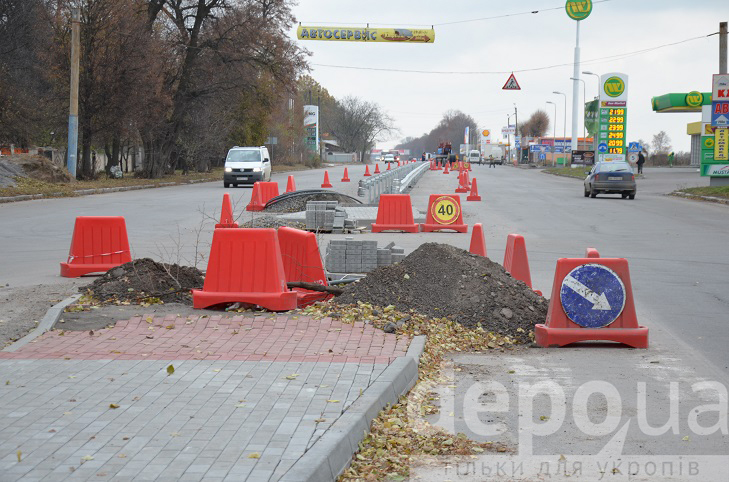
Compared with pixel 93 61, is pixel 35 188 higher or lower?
lower

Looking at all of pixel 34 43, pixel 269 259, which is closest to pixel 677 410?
pixel 269 259

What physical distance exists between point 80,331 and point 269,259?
6.31ft

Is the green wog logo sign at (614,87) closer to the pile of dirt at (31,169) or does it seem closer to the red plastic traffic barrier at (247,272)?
the pile of dirt at (31,169)

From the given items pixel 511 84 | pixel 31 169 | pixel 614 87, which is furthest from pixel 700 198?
pixel 31 169

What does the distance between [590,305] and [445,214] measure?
11.9m

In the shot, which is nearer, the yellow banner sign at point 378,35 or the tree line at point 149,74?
the tree line at point 149,74

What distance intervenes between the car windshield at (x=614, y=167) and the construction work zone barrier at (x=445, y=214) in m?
17.2

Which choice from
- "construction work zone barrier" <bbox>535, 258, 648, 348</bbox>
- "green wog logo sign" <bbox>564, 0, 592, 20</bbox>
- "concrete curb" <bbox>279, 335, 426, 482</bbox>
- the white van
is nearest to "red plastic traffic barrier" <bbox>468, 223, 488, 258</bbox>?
"construction work zone barrier" <bbox>535, 258, 648, 348</bbox>

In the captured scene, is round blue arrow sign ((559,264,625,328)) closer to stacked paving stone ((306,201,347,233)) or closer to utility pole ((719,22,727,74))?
stacked paving stone ((306,201,347,233))

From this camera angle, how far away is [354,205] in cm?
2491

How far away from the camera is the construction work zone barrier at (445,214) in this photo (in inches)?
778

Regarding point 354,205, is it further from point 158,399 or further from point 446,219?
point 158,399

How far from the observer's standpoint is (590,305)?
801 cm

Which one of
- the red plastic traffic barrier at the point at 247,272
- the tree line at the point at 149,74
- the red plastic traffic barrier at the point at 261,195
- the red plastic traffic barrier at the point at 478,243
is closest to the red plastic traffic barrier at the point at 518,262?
the red plastic traffic barrier at the point at 478,243
